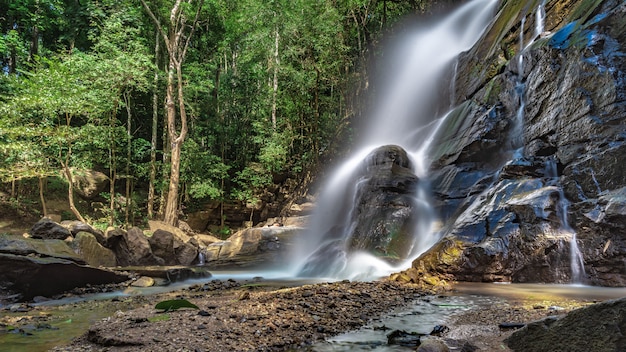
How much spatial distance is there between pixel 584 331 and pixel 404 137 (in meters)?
16.4

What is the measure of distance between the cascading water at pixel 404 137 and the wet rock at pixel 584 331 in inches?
247

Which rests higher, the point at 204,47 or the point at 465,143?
the point at 204,47

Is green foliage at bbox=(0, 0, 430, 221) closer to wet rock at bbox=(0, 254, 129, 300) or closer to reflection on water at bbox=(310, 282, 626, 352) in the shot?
wet rock at bbox=(0, 254, 129, 300)

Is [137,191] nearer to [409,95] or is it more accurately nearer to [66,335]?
[409,95]

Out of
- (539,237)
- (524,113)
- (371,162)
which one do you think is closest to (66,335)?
(539,237)

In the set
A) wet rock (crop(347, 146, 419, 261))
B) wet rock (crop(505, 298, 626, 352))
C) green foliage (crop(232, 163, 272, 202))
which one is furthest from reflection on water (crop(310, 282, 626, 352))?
green foliage (crop(232, 163, 272, 202))

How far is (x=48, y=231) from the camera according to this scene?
33.7ft

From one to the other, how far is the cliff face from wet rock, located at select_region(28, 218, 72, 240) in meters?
9.74

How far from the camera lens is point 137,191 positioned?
2219 centimetres

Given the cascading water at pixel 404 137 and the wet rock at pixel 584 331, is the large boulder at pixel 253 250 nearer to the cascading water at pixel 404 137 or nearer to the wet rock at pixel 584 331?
the cascading water at pixel 404 137

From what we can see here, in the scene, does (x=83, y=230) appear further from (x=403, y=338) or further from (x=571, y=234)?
(x=571, y=234)

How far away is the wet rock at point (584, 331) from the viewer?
2.44 metres

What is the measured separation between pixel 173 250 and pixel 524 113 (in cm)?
1301

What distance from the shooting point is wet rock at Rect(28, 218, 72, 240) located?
10.2 meters
